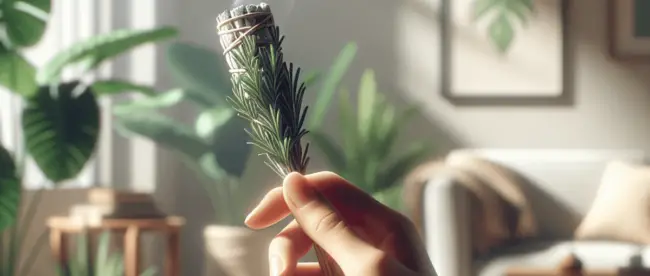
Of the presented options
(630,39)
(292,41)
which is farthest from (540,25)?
(292,41)

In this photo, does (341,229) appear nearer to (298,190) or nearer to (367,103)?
(298,190)

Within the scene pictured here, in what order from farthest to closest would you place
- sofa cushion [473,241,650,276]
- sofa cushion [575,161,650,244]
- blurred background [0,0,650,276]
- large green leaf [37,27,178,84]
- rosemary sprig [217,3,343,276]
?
blurred background [0,0,650,276] → sofa cushion [575,161,650,244] → large green leaf [37,27,178,84] → sofa cushion [473,241,650,276] → rosemary sprig [217,3,343,276]

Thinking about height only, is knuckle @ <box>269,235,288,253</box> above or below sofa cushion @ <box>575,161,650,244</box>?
above

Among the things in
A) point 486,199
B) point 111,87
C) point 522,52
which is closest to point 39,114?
point 111,87

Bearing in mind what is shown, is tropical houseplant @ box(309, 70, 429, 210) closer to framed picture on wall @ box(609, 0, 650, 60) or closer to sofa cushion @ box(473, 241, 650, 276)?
sofa cushion @ box(473, 241, 650, 276)

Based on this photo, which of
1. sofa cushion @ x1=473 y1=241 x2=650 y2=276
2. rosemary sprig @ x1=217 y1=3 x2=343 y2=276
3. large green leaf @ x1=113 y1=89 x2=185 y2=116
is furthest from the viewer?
large green leaf @ x1=113 y1=89 x2=185 y2=116

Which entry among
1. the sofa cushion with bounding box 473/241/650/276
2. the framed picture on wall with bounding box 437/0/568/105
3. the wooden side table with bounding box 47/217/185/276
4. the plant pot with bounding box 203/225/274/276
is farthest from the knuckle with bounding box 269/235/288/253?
the framed picture on wall with bounding box 437/0/568/105

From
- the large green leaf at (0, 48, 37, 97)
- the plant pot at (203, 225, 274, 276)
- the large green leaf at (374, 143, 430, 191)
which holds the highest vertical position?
the large green leaf at (0, 48, 37, 97)
